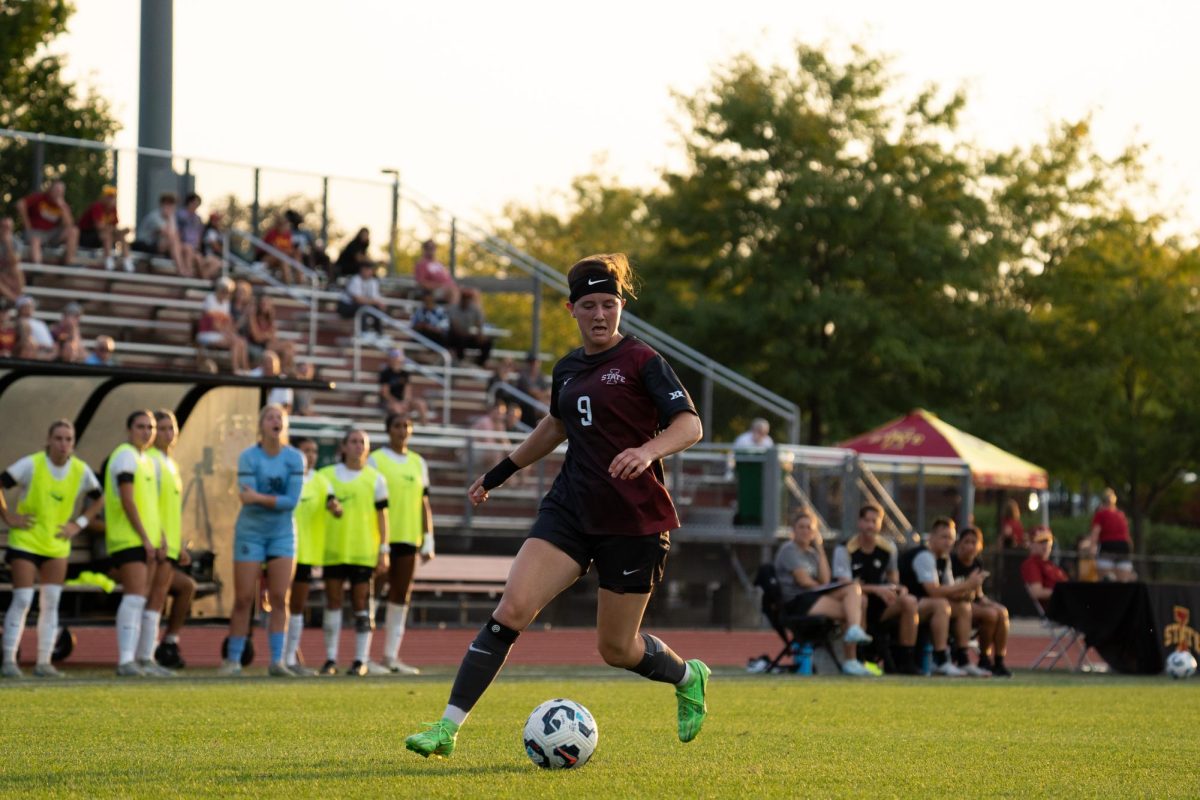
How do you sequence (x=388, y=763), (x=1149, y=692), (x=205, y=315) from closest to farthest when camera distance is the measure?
1. (x=388, y=763)
2. (x=1149, y=692)
3. (x=205, y=315)

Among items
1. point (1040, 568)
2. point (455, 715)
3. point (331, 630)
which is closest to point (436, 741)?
point (455, 715)

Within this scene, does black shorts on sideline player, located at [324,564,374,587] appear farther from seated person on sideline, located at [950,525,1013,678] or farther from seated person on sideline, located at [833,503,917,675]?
seated person on sideline, located at [950,525,1013,678]

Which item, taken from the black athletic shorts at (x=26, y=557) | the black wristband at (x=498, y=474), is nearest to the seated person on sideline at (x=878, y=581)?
the black athletic shorts at (x=26, y=557)

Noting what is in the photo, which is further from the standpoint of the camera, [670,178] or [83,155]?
[670,178]

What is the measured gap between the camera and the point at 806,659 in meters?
19.2

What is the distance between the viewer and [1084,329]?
43.2 m

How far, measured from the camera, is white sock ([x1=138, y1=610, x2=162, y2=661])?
52.6ft

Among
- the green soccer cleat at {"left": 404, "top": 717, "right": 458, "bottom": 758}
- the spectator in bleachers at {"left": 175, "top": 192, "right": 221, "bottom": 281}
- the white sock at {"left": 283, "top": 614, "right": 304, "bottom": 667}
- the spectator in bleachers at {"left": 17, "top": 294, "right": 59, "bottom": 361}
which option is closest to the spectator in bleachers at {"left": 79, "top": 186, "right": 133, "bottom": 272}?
the spectator in bleachers at {"left": 175, "top": 192, "right": 221, "bottom": 281}

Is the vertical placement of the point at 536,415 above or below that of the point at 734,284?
below

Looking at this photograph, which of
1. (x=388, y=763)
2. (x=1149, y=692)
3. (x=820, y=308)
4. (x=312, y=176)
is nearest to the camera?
(x=388, y=763)

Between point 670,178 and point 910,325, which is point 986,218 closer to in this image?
point 910,325

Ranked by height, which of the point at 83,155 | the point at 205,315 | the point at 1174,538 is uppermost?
the point at 83,155

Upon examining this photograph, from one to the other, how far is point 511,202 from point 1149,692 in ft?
181

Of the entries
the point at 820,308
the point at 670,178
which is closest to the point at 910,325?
the point at 820,308
